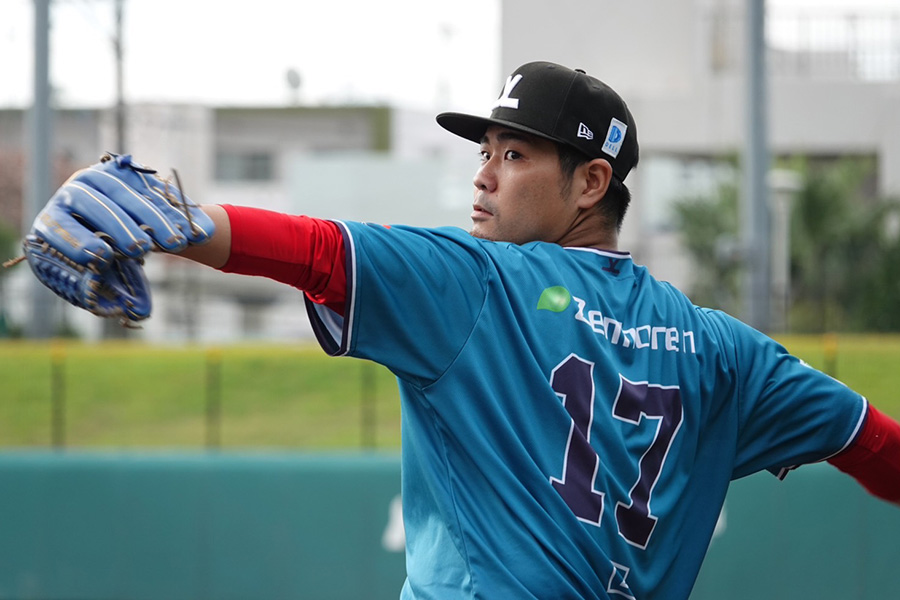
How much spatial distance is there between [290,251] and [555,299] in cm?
55

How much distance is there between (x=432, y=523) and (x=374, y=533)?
195 inches

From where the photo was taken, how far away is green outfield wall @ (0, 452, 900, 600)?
687 cm

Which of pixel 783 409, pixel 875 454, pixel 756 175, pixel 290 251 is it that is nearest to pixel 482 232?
pixel 290 251

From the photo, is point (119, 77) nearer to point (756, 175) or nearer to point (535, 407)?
point (756, 175)

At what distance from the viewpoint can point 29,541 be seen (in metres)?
6.99

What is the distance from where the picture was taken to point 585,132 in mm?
2188

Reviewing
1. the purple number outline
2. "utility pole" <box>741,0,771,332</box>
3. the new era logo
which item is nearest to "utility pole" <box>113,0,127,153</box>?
"utility pole" <box>741,0,771,332</box>

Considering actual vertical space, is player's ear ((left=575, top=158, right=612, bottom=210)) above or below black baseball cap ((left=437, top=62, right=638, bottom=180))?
below

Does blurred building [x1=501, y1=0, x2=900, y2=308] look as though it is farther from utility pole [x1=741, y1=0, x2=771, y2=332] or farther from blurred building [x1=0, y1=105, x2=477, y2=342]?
utility pole [x1=741, y1=0, x2=771, y2=332]

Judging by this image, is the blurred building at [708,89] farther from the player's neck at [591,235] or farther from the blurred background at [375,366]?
the player's neck at [591,235]

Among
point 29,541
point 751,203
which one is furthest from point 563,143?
point 751,203

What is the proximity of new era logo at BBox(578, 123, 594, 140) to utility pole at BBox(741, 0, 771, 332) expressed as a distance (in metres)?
9.22

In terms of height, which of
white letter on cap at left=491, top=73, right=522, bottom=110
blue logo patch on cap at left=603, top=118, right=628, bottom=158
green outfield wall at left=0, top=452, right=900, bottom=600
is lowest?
green outfield wall at left=0, top=452, right=900, bottom=600

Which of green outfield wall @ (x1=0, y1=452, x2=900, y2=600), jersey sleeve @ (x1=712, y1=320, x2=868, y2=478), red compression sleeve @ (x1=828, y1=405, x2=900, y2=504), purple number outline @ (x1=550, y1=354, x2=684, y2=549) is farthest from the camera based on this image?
green outfield wall @ (x1=0, y1=452, x2=900, y2=600)
